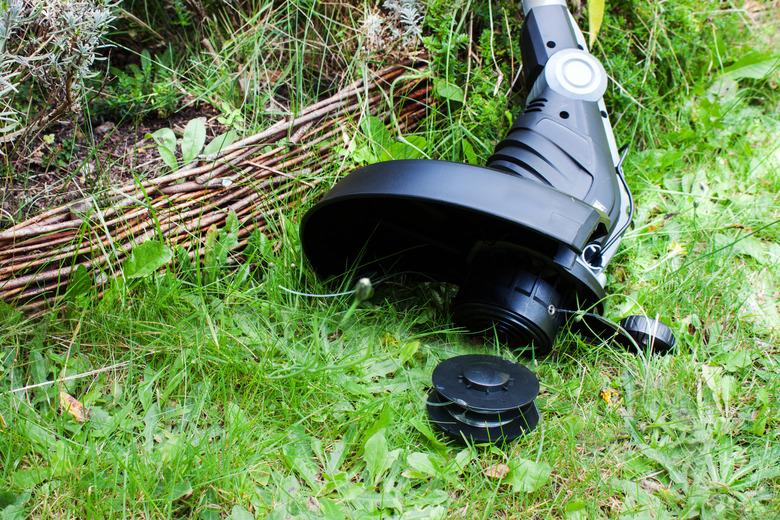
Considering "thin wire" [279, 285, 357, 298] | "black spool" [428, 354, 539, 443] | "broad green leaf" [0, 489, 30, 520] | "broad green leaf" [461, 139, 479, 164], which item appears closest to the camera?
"broad green leaf" [0, 489, 30, 520]

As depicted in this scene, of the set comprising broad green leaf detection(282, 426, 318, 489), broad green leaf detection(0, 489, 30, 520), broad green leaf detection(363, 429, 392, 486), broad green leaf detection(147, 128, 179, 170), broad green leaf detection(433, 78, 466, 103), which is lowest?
broad green leaf detection(0, 489, 30, 520)

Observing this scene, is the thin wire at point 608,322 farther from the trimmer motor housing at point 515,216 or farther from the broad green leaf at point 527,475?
the broad green leaf at point 527,475

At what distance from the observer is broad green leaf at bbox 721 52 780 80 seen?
308 centimetres

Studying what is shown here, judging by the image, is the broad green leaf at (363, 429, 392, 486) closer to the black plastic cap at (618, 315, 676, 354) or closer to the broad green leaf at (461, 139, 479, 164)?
the black plastic cap at (618, 315, 676, 354)

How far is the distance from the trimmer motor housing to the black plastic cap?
4.6 inches

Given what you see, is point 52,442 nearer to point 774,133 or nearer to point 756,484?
point 756,484

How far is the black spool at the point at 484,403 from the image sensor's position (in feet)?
5.88

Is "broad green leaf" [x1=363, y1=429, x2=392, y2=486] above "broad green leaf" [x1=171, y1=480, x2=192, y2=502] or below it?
above

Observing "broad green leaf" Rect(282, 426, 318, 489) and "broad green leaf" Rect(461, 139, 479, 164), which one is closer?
"broad green leaf" Rect(282, 426, 318, 489)

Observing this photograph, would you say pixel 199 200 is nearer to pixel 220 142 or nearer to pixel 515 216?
pixel 220 142

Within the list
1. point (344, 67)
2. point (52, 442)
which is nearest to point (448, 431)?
point (52, 442)

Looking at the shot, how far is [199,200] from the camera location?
2.17 m

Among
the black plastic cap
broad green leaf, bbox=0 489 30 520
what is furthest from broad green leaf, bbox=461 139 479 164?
broad green leaf, bbox=0 489 30 520

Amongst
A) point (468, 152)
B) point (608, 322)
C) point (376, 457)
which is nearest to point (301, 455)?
point (376, 457)
